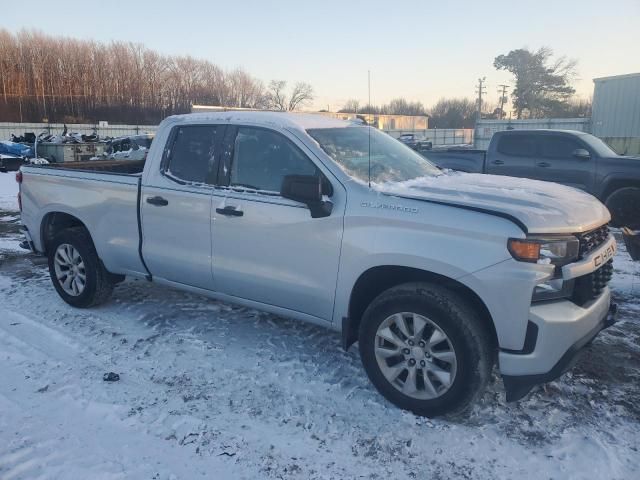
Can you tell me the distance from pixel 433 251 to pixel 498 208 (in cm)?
45

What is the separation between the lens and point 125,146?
21562 millimetres

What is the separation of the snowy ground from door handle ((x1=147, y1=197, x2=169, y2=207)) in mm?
1143

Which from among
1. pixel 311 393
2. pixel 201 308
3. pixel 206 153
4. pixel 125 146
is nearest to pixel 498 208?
pixel 311 393

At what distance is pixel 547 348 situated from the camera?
2.82m

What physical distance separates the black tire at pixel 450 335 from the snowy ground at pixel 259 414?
13 cm

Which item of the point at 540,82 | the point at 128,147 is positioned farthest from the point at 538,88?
the point at 128,147

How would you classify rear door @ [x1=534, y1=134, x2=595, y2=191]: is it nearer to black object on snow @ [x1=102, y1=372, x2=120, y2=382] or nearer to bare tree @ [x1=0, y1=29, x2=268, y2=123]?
black object on snow @ [x1=102, y1=372, x2=120, y2=382]

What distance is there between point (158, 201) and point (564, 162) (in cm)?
782

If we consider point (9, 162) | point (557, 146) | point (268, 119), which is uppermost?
point (268, 119)

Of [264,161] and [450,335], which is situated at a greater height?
[264,161]

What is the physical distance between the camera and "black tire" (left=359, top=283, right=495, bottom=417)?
297cm

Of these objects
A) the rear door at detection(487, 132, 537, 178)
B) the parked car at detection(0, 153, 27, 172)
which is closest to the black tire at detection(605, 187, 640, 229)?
the rear door at detection(487, 132, 537, 178)

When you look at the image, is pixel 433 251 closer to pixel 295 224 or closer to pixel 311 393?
pixel 295 224

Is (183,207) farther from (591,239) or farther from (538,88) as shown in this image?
(538,88)
